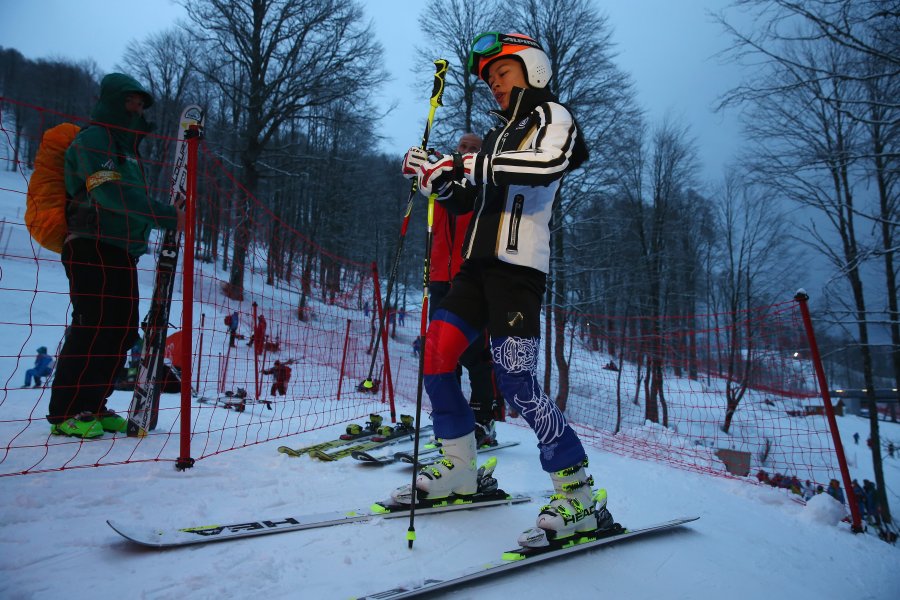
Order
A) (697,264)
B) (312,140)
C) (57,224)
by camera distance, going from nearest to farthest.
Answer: (57,224) < (697,264) < (312,140)

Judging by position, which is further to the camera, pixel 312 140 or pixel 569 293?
pixel 312 140

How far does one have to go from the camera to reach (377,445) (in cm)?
362

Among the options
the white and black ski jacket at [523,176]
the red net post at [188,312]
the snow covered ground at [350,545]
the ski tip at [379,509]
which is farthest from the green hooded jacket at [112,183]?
the ski tip at [379,509]

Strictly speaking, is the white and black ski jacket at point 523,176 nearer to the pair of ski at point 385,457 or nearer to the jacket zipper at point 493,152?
the jacket zipper at point 493,152

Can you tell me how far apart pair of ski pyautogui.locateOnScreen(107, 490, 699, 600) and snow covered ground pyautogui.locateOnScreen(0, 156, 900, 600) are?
0.04 meters

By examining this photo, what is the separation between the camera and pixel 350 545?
1894 millimetres

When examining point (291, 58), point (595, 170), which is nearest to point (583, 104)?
→ point (595, 170)

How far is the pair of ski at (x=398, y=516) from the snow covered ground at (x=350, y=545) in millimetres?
42

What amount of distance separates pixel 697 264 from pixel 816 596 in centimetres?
2177

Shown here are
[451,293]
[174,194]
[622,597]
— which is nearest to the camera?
[622,597]

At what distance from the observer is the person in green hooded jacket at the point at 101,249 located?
3.02 meters

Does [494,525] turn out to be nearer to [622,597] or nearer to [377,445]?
[622,597]

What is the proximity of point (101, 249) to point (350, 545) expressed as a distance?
2.68 m

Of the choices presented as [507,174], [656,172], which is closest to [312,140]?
[656,172]
